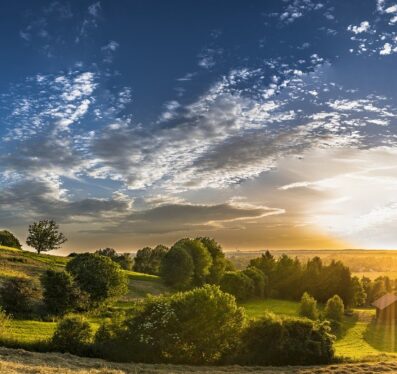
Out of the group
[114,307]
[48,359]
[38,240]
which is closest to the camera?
[48,359]

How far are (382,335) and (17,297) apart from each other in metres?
64.4

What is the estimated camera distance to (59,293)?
66.8 metres

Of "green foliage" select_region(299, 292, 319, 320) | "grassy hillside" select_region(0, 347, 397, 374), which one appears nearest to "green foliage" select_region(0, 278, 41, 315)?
"grassy hillside" select_region(0, 347, 397, 374)

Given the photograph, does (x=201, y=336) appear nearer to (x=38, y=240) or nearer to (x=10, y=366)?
(x=10, y=366)

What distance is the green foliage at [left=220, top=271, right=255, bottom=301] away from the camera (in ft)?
376

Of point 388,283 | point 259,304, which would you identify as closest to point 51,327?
point 259,304

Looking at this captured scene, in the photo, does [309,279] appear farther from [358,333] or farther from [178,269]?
[358,333]

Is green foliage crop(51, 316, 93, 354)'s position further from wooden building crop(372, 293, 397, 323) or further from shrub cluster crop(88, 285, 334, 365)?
wooden building crop(372, 293, 397, 323)

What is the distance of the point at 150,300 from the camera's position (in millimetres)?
45688

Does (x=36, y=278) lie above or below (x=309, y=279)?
above

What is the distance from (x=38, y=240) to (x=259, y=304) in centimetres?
7079

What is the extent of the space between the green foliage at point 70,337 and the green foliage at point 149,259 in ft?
412

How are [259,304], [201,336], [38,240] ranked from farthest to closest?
1. [38,240]
2. [259,304]
3. [201,336]

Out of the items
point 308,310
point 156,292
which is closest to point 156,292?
point 156,292
